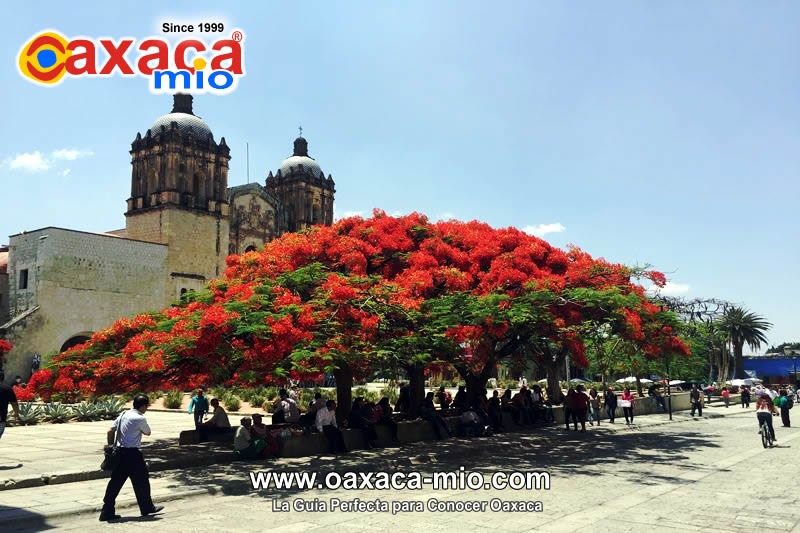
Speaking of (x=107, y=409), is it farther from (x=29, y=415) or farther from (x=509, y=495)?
(x=509, y=495)

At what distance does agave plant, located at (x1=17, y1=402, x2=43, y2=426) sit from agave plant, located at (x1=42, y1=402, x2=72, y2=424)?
12.6 inches

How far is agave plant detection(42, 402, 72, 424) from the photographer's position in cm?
2220

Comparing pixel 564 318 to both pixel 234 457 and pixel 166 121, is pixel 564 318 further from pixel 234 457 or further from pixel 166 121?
pixel 166 121

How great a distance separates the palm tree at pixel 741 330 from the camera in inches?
2522

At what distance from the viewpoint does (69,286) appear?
38.0 meters

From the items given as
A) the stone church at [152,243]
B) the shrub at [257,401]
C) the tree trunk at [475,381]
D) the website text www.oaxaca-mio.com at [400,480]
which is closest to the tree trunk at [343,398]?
the tree trunk at [475,381]

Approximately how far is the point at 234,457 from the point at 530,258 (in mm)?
9083

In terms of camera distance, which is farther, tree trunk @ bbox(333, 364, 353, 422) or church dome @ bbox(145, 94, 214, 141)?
church dome @ bbox(145, 94, 214, 141)

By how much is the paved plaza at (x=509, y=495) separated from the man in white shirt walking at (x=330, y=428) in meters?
0.64

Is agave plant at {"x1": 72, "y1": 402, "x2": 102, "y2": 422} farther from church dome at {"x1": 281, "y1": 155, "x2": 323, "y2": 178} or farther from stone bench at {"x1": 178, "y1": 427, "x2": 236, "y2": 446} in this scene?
church dome at {"x1": 281, "y1": 155, "x2": 323, "y2": 178}

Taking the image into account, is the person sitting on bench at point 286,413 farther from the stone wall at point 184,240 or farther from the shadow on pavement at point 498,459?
the stone wall at point 184,240

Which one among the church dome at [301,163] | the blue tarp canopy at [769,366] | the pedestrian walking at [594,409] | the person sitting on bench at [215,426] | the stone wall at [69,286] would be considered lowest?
the blue tarp canopy at [769,366]

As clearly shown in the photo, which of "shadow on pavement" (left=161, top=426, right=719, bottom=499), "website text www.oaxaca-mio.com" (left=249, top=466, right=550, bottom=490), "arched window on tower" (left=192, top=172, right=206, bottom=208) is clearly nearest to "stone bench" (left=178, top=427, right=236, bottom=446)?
"shadow on pavement" (left=161, top=426, right=719, bottom=499)

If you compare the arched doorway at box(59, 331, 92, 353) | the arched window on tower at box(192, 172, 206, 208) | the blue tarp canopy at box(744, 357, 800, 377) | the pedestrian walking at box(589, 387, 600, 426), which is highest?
the arched window on tower at box(192, 172, 206, 208)
